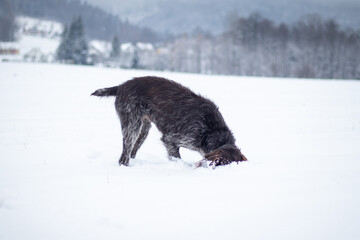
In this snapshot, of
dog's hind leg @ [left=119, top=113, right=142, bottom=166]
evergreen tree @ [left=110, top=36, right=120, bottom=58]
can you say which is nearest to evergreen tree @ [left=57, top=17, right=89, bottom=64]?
evergreen tree @ [left=110, top=36, right=120, bottom=58]

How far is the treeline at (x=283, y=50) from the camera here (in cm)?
4006

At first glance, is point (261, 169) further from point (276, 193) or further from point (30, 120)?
point (30, 120)

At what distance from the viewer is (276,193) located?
2.62m

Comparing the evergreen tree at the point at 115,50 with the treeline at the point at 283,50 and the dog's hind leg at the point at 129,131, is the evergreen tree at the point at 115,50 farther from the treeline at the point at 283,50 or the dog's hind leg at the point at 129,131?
the dog's hind leg at the point at 129,131

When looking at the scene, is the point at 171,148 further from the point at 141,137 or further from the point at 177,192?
the point at 177,192

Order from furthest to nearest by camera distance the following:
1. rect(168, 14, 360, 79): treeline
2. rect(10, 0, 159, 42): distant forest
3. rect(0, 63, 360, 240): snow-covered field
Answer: rect(10, 0, 159, 42): distant forest → rect(168, 14, 360, 79): treeline → rect(0, 63, 360, 240): snow-covered field

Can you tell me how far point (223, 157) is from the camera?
337 cm

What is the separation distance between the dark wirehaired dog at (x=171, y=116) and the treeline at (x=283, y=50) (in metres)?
39.1

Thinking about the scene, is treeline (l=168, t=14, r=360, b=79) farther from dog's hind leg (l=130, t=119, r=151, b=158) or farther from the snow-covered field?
dog's hind leg (l=130, t=119, r=151, b=158)

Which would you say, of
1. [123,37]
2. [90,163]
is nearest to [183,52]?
[90,163]

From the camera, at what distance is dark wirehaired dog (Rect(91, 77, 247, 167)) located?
3.99 metres

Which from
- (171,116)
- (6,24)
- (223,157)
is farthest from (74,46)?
(223,157)

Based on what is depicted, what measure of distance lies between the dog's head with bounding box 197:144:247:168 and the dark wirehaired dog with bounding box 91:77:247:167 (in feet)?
0.88

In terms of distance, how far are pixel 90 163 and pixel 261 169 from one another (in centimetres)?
269
